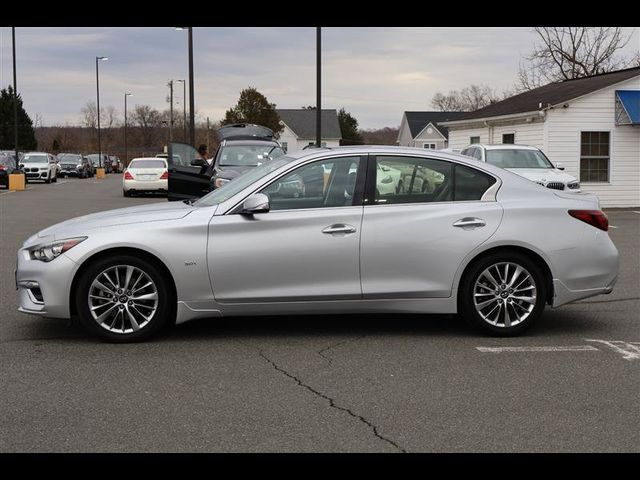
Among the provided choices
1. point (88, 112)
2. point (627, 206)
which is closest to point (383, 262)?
point (627, 206)

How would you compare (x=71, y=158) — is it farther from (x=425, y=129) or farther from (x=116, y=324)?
(x=116, y=324)

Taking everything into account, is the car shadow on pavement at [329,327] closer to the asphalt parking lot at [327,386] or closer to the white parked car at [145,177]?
the asphalt parking lot at [327,386]

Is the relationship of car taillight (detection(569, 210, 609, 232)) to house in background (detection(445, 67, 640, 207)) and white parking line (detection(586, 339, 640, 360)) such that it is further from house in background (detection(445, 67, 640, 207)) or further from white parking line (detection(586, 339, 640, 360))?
house in background (detection(445, 67, 640, 207))

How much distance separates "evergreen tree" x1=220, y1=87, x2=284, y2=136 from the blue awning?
62890 mm

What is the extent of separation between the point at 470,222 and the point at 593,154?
61.0 ft

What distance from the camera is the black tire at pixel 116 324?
20.3 feet

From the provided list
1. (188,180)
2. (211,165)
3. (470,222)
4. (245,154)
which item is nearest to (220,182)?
(188,180)

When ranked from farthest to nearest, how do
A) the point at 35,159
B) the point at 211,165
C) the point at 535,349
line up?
the point at 35,159 → the point at 211,165 → the point at 535,349

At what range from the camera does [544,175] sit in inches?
699

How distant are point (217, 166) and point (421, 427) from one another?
13.6m

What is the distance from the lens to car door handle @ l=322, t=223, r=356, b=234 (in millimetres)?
6355

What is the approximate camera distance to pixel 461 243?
6.48 meters

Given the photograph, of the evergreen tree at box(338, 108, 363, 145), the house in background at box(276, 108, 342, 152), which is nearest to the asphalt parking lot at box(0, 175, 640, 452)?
the house in background at box(276, 108, 342, 152)
